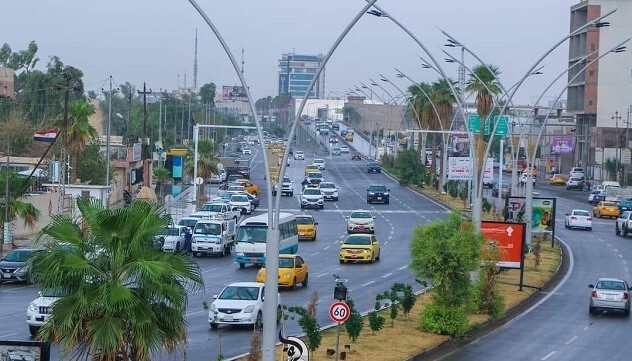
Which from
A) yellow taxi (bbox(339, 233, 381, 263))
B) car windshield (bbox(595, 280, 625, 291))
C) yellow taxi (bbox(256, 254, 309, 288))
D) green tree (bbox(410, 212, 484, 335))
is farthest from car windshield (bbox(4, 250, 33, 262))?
car windshield (bbox(595, 280, 625, 291))

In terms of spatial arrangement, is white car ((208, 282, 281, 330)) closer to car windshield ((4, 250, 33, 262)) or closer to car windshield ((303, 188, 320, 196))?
car windshield ((4, 250, 33, 262))

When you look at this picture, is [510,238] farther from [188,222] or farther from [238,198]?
[238,198]

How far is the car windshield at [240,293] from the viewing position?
3038 cm

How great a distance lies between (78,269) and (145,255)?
40.7 inches

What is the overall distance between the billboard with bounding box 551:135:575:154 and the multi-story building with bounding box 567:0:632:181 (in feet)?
19.5

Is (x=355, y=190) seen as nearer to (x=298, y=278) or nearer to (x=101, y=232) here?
(x=298, y=278)

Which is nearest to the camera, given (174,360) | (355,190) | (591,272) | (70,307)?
(70,307)

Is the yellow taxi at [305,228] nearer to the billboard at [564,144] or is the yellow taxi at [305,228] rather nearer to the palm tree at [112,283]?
the palm tree at [112,283]

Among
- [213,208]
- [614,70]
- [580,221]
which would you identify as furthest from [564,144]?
[213,208]

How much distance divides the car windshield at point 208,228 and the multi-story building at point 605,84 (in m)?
79.7

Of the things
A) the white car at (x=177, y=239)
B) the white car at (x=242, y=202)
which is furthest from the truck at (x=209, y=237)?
Answer: the white car at (x=242, y=202)

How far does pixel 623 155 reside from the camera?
13000cm

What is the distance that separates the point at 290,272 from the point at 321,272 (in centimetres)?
744

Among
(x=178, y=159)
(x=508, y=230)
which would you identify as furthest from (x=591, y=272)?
(x=178, y=159)
